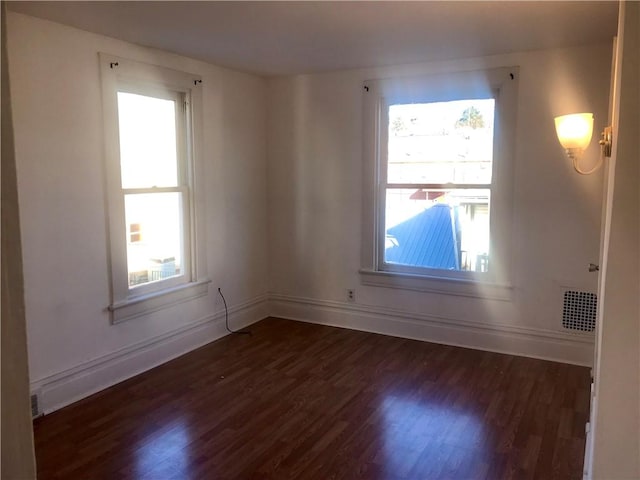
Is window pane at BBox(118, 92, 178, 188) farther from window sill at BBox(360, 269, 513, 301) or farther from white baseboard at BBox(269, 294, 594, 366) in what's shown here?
window sill at BBox(360, 269, 513, 301)

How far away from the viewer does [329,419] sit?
2990mm

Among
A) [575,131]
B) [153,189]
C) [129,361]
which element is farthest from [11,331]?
[575,131]

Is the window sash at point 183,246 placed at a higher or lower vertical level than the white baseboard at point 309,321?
higher

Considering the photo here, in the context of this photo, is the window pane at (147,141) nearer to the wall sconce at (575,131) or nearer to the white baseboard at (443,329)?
the white baseboard at (443,329)

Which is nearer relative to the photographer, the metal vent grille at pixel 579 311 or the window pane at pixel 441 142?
the metal vent grille at pixel 579 311

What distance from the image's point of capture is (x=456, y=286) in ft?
13.8

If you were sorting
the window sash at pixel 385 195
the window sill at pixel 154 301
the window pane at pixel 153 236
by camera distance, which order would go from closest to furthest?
the window sill at pixel 154 301 → the window pane at pixel 153 236 → the window sash at pixel 385 195

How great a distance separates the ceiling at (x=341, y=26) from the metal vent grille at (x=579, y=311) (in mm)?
1732

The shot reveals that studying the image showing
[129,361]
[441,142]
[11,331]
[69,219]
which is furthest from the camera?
[441,142]

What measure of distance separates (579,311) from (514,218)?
0.80m

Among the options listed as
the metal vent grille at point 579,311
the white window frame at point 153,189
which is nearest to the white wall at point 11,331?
the white window frame at point 153,189

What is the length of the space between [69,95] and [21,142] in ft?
1.40

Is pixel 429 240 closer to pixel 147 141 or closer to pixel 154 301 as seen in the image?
pixel 154 301

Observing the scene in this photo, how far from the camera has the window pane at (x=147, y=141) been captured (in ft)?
11.6
